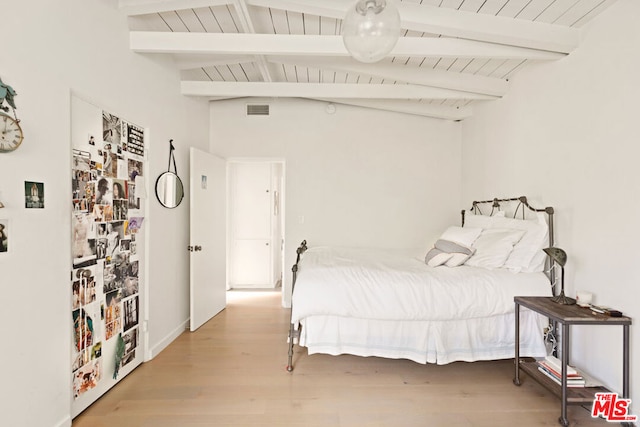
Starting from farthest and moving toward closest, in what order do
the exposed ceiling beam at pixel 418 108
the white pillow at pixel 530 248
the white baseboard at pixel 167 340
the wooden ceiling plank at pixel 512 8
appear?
the exposed ceiling beam at pixel 418 108
the white baseboard at pixel 167 340
the white pillow at pixel 530 248
the wooden ceiling plank at pixel 512 8

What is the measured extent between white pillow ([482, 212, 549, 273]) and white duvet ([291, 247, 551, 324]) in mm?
79

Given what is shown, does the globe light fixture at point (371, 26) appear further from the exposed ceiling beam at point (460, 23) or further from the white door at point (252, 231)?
the white door at point (252, 231)

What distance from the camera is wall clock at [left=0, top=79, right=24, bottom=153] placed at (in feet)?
4.73

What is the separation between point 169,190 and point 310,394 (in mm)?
2194

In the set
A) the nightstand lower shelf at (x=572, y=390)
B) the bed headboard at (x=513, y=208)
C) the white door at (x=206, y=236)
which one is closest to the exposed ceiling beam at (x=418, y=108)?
the bed headboard at (x=513, y=208)

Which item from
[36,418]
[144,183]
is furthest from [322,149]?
[36,418]

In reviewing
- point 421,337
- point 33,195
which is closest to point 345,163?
point 421,337

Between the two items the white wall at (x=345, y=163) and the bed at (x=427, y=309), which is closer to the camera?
the bed at (x=427, y=309)

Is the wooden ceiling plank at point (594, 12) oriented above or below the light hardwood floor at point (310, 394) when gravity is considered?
above

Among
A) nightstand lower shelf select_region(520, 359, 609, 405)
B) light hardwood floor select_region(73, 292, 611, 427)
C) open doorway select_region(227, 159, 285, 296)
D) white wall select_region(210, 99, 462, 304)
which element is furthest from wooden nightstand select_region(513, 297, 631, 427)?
open doorway select_region(227, 159, 285, 296)

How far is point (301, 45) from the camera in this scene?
241 cm

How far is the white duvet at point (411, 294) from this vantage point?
2404 mm

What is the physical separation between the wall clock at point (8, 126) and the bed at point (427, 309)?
1.84 m

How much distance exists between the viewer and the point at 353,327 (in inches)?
97.9
